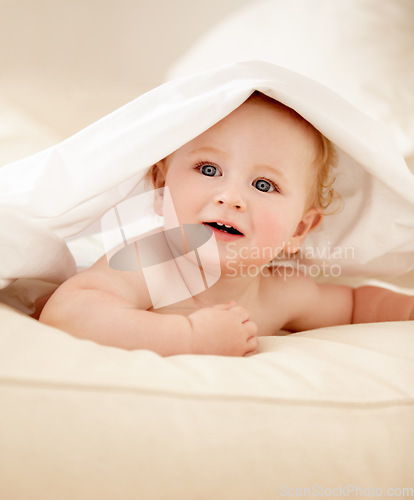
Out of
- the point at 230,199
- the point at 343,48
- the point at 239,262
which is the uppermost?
the point at 343,48

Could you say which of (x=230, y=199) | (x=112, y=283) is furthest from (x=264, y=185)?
(x=112, y=283)

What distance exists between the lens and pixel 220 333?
0.74 m

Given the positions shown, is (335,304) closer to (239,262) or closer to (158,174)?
(239,262)

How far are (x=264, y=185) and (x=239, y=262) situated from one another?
14cm

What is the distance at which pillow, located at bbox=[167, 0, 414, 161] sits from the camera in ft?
4.18

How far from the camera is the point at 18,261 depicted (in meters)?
0.81

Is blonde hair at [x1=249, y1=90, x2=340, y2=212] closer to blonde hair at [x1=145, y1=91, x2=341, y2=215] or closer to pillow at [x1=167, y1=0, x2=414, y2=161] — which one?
blonde hair at [x1=145, y1=91, x2=341, y2=215]

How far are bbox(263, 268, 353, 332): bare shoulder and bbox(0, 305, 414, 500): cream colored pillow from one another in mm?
511

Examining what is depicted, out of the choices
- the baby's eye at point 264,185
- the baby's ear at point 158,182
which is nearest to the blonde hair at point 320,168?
the baby's ear at point 158,182

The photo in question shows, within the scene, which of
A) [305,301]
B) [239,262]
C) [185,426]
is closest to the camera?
[185,426]

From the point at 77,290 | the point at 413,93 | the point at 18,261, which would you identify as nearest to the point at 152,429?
the point at 77,290

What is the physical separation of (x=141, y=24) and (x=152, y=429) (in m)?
1.11

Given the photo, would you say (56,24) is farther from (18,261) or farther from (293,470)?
(293,470)

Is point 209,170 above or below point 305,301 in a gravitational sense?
above
